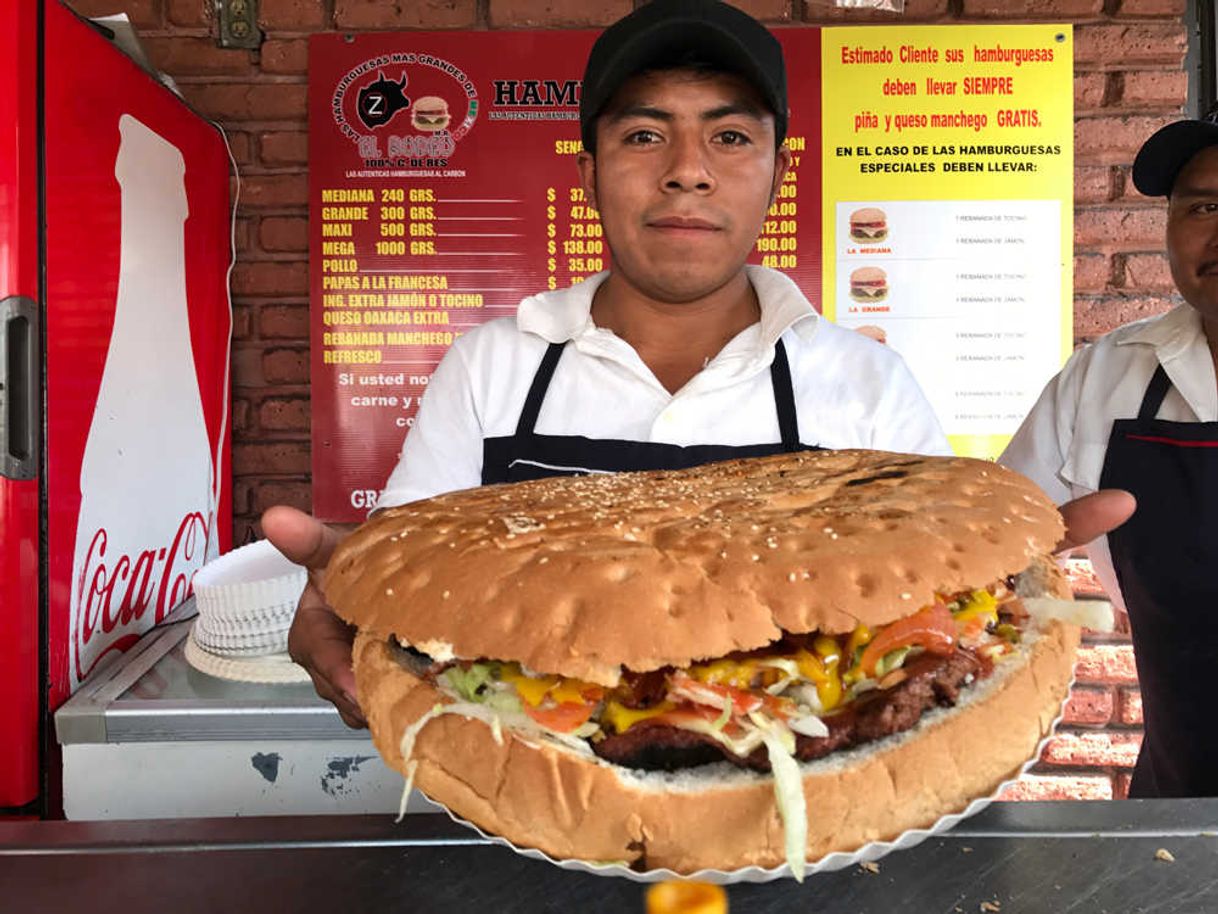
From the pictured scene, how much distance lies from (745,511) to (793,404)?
974 mm

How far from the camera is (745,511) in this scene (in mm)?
1080

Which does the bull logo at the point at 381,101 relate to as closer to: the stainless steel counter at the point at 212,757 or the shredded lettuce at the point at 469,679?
the stainless steel counter at the point at 212,757

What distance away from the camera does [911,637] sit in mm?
980

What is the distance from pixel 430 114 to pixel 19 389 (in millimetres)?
1574

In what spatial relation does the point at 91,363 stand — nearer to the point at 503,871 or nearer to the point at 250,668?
the point at 250,668

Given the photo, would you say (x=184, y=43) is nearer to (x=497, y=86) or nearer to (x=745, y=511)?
(x=497, y=86)

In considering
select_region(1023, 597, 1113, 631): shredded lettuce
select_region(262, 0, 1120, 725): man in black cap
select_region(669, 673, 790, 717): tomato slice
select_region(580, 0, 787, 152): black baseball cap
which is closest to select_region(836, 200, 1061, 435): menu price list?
select_region(262, 0, 1120, 725): man in black cap

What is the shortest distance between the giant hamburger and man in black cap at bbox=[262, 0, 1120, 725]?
910 mm

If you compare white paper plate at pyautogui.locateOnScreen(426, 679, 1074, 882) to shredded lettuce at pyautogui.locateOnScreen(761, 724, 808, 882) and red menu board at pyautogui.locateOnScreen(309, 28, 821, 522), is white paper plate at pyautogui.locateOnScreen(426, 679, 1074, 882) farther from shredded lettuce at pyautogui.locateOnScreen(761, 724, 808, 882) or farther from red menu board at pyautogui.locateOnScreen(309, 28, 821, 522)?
red menu board at pyautogui.locateOnScreen(309, 28, 821, 522)

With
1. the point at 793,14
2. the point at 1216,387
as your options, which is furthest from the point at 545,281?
the point at 1216,387

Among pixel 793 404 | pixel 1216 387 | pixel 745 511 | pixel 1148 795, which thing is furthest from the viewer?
pixel 1148 795

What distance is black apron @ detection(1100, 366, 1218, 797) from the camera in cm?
211

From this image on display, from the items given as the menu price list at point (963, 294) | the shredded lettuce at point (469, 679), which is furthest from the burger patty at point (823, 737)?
the menu price list at point (963, 294)

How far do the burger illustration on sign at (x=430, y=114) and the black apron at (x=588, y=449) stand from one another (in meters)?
1.32
